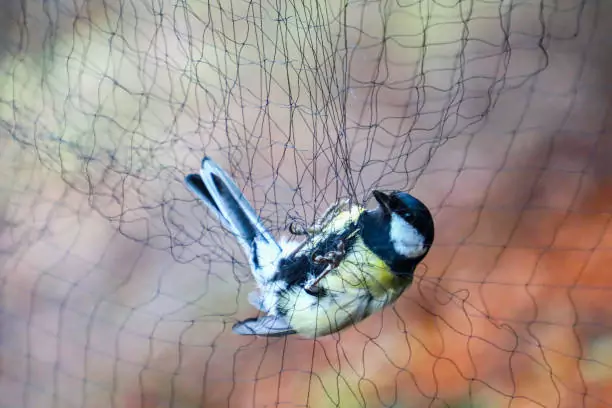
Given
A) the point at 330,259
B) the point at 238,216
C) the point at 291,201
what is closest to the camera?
the point at 330,259

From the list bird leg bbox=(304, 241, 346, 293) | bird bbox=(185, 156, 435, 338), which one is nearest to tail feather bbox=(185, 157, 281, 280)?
bird bbox=(185, 156, 435, 338)

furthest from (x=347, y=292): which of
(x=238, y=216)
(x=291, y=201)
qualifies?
(x=291, y=201)

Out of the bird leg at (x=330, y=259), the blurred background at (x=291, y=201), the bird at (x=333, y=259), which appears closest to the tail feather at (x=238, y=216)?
the bird at (x=333, y=259)

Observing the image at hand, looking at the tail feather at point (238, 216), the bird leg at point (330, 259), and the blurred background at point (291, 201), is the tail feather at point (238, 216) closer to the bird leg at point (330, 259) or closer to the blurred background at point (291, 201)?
the bird leg at point (330, 259)

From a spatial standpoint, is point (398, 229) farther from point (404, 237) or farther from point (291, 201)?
point (291, 201)

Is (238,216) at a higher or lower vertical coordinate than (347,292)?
higher

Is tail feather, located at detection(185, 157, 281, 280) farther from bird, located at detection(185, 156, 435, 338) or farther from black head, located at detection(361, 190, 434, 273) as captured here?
black head, located at detection(361, 190, 434, 273)

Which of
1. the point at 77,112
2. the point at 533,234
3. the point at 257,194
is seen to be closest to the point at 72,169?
the point at 77,112
